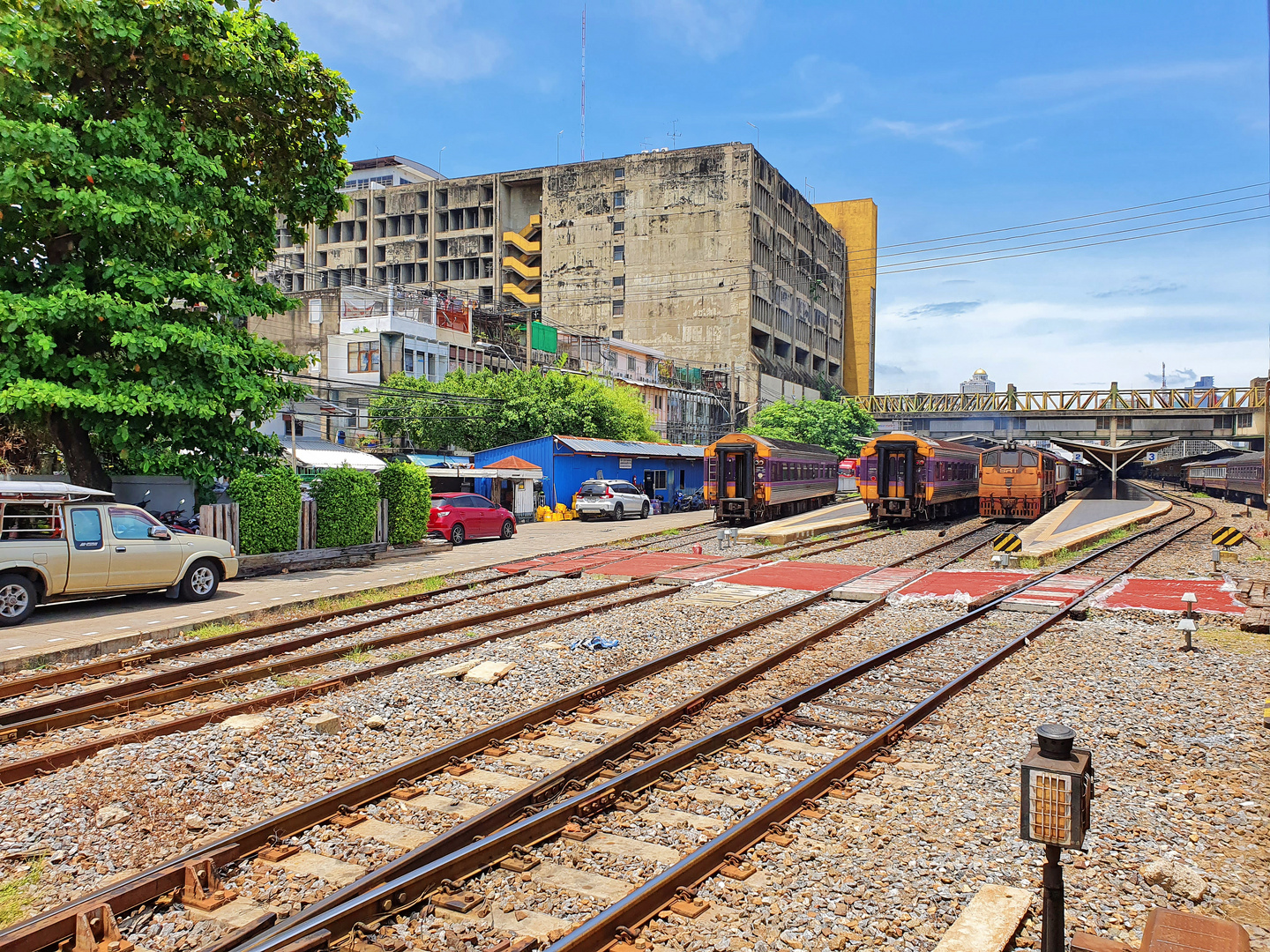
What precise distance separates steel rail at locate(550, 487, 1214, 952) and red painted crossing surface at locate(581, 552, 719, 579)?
10.4m

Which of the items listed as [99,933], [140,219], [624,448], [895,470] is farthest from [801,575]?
[624,448]

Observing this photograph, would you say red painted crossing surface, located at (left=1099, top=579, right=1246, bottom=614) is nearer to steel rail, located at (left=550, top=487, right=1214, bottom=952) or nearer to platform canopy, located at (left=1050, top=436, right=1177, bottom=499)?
steel rail, located at (left=550, top=487, right=1214, bottom=952)

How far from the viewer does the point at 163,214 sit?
1537cm

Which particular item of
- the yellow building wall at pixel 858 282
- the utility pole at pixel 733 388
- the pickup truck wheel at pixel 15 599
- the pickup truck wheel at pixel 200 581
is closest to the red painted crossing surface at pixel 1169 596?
the pickup truck wheel at pixel 200 581

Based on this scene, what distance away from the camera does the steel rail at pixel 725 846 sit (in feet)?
13.9

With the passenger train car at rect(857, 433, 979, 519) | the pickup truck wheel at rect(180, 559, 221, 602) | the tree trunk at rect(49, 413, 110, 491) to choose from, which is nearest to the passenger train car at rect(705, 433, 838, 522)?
the passenger train car at rect(857, 433, 979, 519)

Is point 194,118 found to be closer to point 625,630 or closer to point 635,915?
point 625,630

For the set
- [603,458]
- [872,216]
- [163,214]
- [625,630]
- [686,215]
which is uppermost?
[872,216]

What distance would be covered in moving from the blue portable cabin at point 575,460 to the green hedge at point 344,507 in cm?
1334

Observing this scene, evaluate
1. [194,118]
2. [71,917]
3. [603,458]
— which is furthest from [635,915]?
[603,458]

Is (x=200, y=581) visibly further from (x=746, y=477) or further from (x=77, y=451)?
(x=746, y=477)

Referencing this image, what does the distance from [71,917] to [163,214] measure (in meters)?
14.2

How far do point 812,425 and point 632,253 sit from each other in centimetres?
2612

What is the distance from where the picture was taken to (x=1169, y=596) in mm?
15359
